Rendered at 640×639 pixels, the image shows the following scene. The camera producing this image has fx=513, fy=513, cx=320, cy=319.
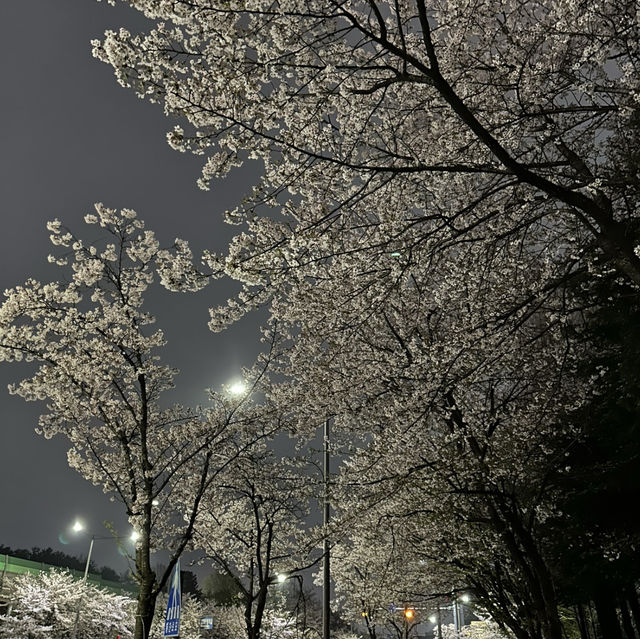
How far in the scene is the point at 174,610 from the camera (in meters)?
11.5

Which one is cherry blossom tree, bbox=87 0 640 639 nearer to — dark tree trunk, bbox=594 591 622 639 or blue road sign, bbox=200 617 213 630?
dark tree trunk, bbox=594 591 622 639

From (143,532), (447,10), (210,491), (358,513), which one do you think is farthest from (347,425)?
(447,10)

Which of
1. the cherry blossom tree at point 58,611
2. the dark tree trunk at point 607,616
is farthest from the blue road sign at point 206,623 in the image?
the dark tree trunk at point 607,616

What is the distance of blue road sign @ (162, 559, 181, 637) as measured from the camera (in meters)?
11.1

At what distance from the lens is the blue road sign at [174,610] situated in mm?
11139

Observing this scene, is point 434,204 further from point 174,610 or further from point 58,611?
point 58,611

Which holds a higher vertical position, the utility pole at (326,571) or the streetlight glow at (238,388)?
the streetlight glow at (238,388)

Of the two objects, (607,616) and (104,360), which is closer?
(104,360)

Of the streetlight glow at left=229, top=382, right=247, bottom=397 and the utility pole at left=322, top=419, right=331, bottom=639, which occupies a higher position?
the streetlight glow at left=229, top=382, right=247, bottom=397

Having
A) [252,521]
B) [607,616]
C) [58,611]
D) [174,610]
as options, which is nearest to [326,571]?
[174,610]

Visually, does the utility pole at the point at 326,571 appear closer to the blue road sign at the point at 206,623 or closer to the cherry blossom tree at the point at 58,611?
the cherry blossom tree at the point at 58,611

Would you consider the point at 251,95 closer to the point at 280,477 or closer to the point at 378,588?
the point at 280,477

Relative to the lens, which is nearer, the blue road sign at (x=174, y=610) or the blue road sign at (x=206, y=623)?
the blue road sign at (x=174, y=610)

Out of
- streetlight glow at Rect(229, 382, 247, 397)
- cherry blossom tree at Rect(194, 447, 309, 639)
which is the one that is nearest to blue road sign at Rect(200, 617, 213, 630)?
cherry blossom tree at Rect(194, 447, 309, 639)
